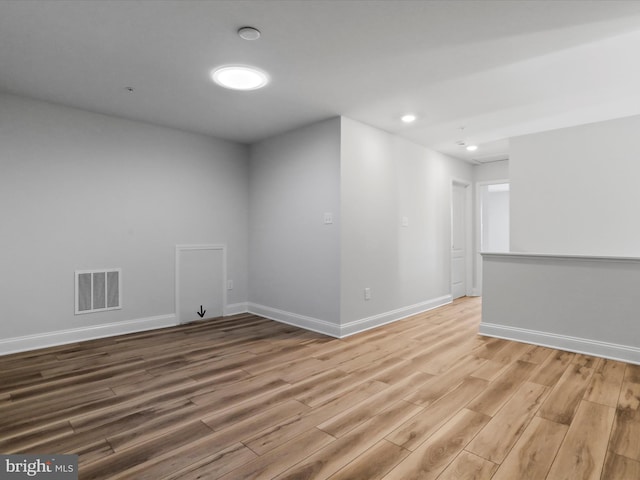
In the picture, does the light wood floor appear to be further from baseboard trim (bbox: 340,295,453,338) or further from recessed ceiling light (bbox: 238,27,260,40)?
recessed ceiling light (bbox: 238,27,260,40)

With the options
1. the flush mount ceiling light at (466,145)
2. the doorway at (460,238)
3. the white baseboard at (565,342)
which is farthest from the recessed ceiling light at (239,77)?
the doorway at (460,238)

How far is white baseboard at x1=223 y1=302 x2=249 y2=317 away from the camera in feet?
15.8

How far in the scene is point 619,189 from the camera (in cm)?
405

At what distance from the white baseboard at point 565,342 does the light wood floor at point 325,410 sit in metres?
0.13

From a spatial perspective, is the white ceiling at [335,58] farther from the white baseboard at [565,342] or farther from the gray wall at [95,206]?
the white baseboard at [565,342]

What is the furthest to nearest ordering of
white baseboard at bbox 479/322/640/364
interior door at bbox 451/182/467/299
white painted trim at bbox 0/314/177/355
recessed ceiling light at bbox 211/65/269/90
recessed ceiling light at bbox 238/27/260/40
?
interior door at bbox 451/182/467/299
white painted trim at bbox 0/314/177/355
white baseboard at bbox 479/322/640/364
recessed ceiling light at bbox 211/65/269/90
recessed ceiling light at bbox 238/27/260/40

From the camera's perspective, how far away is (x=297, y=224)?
427 centimetres

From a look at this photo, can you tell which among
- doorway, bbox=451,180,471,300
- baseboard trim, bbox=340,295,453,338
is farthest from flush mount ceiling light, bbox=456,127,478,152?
baseboard trim, bbox=340,295,453,338

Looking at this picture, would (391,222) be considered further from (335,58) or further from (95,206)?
(95,206)

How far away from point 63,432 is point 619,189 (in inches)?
224

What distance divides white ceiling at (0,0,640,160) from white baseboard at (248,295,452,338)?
2347mm

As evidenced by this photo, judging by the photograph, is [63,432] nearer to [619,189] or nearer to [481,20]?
[481,20]

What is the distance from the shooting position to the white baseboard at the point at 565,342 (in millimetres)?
3041

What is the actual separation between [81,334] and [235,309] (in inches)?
72.1
